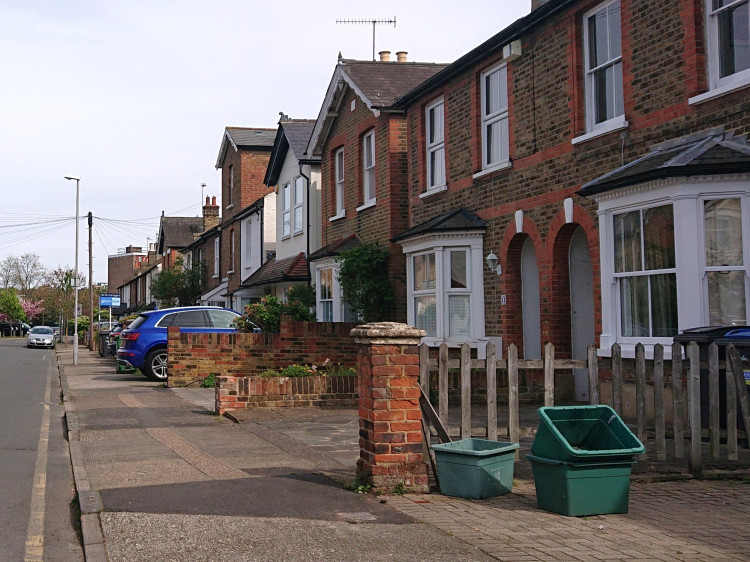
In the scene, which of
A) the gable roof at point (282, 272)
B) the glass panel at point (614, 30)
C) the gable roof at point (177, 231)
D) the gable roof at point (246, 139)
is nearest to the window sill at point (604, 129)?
the glass panel at point (614, 30)

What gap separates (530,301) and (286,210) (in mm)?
14301

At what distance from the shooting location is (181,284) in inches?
1706

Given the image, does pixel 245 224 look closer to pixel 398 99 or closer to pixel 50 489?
pixel 398 99

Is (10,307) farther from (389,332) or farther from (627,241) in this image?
(389,332)

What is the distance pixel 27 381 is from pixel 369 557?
19941 mm

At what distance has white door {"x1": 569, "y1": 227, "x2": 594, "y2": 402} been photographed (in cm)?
1389

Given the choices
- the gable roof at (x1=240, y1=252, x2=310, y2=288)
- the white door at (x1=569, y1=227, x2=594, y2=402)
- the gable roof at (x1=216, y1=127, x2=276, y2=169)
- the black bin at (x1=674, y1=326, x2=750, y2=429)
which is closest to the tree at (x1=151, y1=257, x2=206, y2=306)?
the gable roof at (x1=216, y1=127, x2=276, y2=169)

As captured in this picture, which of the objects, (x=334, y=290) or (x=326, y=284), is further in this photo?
(x=326, y=284)

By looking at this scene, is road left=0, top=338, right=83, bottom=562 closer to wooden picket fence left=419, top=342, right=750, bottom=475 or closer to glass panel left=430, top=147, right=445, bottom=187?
wooden picket fence left=419, top=342, right=750, bottom=475

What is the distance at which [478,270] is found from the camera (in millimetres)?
16062

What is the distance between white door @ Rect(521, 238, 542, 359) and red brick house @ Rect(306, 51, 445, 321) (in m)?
4.52

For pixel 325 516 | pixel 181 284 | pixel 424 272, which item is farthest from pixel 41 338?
pixel 325 516

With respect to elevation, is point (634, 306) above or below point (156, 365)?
above

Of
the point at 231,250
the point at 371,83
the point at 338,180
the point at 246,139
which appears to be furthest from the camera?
the point at 231,250
